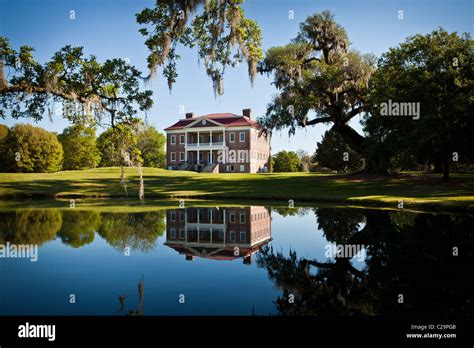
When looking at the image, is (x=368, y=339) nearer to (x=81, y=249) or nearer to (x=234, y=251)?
(x=234, y=251)

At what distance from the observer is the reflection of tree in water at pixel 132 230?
9025 millimetres

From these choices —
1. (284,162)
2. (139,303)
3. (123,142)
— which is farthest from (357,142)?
(284,162)

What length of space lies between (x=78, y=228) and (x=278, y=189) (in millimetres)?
19345

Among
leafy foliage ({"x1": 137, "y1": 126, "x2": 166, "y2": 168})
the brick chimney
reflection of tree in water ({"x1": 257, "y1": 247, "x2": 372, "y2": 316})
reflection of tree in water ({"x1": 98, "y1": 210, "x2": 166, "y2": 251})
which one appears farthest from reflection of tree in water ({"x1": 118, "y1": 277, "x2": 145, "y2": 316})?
leafy foliage ({"x1": 137, "y1": 126, "x2": 166, "y2": 168})

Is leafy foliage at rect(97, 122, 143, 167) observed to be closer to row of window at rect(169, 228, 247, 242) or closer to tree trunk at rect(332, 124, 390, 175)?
row of window at rect(169, 228, 247, 242)

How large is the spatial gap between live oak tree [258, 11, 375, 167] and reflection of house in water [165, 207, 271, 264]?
18.2 m

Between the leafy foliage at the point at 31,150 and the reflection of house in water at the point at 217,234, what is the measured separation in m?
52.8

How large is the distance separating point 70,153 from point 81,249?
226ft

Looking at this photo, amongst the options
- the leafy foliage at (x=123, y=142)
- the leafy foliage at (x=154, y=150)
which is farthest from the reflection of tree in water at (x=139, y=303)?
the leafy foliage at (x=154, y=150)

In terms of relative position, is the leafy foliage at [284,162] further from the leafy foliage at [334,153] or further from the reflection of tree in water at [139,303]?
the reflection of tree in water at [139,303]

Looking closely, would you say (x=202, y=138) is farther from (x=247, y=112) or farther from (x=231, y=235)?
(x=231, y=235)

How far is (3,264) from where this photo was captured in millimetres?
7039

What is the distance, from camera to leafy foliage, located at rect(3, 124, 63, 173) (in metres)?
57.4

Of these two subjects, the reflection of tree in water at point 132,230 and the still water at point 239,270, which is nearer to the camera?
the still water at point 239,270
